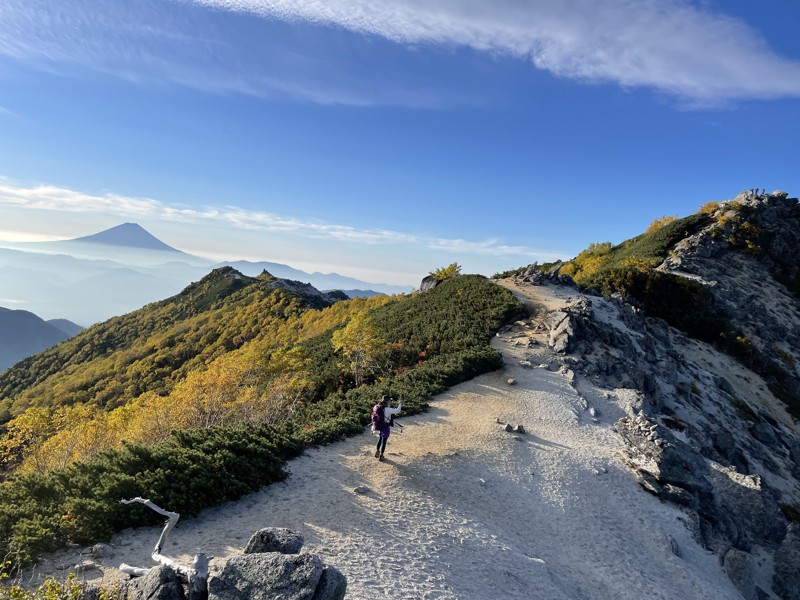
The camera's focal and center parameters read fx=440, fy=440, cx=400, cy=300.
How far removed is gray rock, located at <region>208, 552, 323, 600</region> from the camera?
7809 millimetres

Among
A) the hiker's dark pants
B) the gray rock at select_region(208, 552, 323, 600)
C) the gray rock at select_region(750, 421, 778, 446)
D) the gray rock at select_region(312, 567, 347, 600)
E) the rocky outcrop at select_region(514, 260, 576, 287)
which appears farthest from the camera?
the rocky outcrop at select_region(514, 260, 576, 287)

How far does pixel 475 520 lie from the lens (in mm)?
15031

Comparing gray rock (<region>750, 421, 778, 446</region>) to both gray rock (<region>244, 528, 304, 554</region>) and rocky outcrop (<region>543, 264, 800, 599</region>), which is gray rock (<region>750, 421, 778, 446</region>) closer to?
rocky outcrop (<region>543, 264, 800, 599</region>)

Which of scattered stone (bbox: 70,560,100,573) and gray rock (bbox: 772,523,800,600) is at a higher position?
scattered stone (bbox: 70,560,100,573)

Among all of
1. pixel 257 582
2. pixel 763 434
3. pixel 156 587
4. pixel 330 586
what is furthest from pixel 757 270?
pixel 156 587

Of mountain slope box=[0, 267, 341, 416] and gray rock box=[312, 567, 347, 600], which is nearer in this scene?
gray rock box=[312, 567, 347, 600]

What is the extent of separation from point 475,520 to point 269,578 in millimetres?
8947

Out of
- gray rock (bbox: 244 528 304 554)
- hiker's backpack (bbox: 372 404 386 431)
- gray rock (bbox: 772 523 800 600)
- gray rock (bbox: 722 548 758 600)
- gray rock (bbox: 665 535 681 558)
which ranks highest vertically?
hiker's backpack (bbox: 372 404 386 431)

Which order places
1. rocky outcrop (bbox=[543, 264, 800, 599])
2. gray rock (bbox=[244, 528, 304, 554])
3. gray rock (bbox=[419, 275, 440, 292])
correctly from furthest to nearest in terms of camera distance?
gray rock (bbox=[419, 275, 440, 292])
rocky outcrop (bbox=[543, 264, 800, 599])
gray rock (bbox=[244, 528, 304, 554])

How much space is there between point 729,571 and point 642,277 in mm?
41839

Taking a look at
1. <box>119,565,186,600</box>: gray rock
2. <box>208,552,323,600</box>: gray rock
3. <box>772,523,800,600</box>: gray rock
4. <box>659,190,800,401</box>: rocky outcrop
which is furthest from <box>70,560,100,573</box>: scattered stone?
<box>659,190,800,401</box>: rocky outcrop

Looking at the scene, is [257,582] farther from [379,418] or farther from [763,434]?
[763,434]

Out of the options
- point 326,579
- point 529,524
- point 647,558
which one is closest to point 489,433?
point 529,524

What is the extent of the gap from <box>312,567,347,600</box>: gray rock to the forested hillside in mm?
6698
